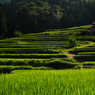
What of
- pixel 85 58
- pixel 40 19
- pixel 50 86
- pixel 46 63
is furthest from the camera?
pixel 40 19

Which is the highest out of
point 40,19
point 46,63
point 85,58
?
point 40,19

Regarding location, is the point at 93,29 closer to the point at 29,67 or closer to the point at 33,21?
the point at 33,21

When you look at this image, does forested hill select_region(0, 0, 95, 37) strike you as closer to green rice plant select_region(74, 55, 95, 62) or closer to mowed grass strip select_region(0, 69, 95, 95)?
green rice plant select_region(74, 55, 95, 62)

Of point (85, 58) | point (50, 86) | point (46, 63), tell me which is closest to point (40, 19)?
point (85, 58)

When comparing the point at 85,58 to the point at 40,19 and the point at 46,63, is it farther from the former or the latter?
the point at 40,19

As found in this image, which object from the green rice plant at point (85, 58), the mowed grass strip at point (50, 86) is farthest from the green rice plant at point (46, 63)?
the mowed grass strip at point (50, 86)

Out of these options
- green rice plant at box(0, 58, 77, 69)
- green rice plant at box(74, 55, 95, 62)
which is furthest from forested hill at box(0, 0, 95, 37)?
green rice plant at box(0, 58, 77, 69)

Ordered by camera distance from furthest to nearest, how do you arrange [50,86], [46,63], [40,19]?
[40,19] < [46,63] < [50,86]

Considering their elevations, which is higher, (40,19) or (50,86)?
(40,19)

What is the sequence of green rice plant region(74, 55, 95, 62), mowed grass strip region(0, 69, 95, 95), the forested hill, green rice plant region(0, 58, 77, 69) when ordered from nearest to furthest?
mowed grass strip region(0, 69, 95, 95) → green rice plant region(0, 58, 77, 69) → green rice plant region(74, 55, 95, 62) → the forested hill

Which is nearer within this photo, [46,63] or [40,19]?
[46,63]

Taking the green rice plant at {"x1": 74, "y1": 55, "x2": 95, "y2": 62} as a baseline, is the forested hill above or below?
above

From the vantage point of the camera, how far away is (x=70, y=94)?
7.48 metres

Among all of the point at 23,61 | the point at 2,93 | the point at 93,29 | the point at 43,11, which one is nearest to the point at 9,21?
the point at 43,11
